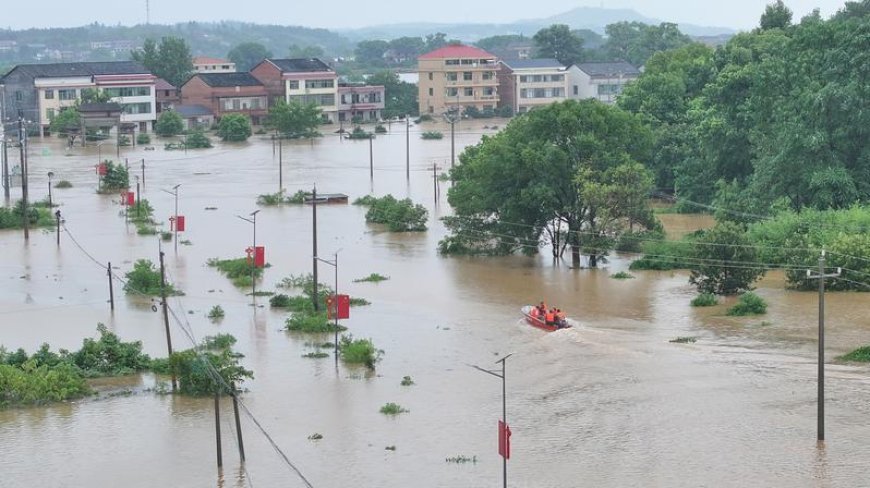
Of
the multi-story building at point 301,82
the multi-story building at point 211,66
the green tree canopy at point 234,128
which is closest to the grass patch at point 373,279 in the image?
the green tree canopy at point 234,128

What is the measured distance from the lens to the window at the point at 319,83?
275ft

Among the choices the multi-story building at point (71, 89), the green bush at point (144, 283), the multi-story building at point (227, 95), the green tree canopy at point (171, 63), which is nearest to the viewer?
the green bush at point (144, 283)

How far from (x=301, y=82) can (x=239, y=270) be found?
48.9 m

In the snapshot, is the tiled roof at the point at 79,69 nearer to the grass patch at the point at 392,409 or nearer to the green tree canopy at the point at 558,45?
the green tree canopy at the point at 558,45

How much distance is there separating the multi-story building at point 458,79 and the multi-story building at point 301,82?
5.96 metres

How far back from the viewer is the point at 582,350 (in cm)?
2706

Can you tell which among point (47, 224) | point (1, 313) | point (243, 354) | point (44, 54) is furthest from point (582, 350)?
point (44, 54)

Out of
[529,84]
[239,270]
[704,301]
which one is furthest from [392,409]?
[529,84]

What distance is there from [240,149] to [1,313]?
131 ft

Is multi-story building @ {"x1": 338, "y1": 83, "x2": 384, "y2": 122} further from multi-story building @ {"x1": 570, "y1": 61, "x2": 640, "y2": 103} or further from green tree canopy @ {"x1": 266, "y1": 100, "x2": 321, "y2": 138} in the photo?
multi-story building @ {"x1": 570, "y1": 61, "x2": 640, "y2": 103}

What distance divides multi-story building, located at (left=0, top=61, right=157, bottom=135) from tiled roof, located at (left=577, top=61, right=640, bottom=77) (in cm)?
2645

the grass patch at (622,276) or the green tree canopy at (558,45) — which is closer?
the grass patch at (622,276)

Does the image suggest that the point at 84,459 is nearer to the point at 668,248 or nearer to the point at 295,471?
the point at 295,471

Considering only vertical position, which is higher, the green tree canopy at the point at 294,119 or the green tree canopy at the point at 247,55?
the green tree canopy at the point at 247,55
